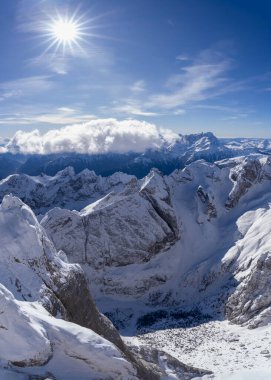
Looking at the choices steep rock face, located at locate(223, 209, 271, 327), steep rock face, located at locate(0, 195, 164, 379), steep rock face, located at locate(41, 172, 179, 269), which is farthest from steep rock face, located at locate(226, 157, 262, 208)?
steep rock face, located at locate(0, 195, 164, 379)

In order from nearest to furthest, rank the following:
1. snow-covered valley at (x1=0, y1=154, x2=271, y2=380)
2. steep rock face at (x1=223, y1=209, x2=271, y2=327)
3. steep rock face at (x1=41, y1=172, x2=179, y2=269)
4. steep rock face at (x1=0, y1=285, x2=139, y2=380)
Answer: steep rock face at (x1=0, y1=285, x2=139, y2=380), snow-covered valley at (x1=0, y1=154, x2=271, y2=380), steep rock face at (x1=223, y1=209, x2=271, y2=327), steep rock face at (x1=41, y1=172, x2=179, y2=269)

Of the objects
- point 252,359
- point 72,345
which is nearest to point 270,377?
point 252,359

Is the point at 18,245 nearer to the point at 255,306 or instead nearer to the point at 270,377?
the point at 270,377

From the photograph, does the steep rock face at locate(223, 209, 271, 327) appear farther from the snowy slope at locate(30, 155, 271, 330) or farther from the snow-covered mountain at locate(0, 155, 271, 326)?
the snowy slope at locate(30, 155, 271, 330)

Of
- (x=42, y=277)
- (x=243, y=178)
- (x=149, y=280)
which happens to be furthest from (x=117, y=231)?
(x=42, y=277)

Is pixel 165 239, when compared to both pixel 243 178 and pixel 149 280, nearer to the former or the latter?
pixel 149 280
